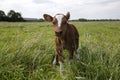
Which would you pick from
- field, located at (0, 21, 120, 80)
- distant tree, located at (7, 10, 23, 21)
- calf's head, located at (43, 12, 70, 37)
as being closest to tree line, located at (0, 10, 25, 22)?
distant tree, located at (7, 10, 23, 21)

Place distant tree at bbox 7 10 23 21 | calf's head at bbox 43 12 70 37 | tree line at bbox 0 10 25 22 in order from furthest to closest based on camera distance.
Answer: distant tree at bbox 7 10 23 21
tree line at bbox 0 10 25 22
calf's head at bbox 43 12 70 37

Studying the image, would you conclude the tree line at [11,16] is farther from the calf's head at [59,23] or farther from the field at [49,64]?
the calf's head at [59,23]

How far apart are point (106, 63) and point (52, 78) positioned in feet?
3.95

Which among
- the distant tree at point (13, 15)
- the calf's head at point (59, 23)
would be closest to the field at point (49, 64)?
the calf's head at point (59, 23)

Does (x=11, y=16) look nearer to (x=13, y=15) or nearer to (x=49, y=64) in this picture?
(x=13, y=15)

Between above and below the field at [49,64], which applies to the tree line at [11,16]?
below

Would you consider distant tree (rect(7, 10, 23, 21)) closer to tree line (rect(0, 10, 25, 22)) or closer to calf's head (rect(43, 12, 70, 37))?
tree line (rect(0, 10, 25, 22))

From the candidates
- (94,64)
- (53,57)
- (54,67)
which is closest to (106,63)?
(94,64)

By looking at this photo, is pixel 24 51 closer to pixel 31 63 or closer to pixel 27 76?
pixel 31 63

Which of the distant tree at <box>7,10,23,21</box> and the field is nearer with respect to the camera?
the field

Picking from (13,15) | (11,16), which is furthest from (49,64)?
(11,16)

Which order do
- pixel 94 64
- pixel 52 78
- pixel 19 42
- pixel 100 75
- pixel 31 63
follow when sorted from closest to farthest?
pixel 100 75
pixel 94 64
pixel 52 78
pixel 31 63
pixel 19 42

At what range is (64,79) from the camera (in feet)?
16.9

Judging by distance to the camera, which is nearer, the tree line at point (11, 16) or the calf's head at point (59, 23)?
the calf's head at point (59, 23)
